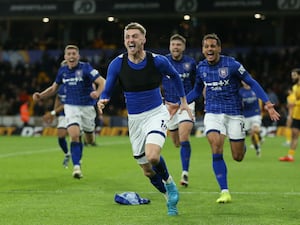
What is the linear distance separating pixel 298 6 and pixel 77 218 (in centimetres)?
2522

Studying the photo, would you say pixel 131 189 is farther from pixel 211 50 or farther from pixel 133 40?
pixel 133 40

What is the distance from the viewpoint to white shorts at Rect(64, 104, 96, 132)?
608 inches

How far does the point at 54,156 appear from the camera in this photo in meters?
21.5

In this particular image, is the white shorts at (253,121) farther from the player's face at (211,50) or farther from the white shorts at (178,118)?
the player's face at (211,50)

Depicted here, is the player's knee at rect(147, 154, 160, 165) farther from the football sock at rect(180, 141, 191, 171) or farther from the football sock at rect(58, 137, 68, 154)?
the football sock at rect(58, 137, 68, 154)

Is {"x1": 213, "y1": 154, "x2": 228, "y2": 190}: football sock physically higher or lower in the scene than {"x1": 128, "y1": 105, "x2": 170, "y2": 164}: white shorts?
lower

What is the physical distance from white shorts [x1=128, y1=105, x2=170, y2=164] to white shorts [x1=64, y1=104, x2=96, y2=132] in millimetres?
5245

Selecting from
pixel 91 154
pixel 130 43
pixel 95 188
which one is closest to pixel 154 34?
pixel 91 154

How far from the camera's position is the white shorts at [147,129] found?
9977mm

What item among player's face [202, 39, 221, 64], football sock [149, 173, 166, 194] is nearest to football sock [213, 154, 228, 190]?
football sock [149, 173, 166, 194]

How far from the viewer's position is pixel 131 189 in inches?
521

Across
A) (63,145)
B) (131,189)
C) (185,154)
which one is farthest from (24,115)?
(131,189)

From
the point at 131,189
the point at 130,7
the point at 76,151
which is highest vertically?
the point at 130,7

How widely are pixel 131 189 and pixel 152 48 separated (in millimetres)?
26643
